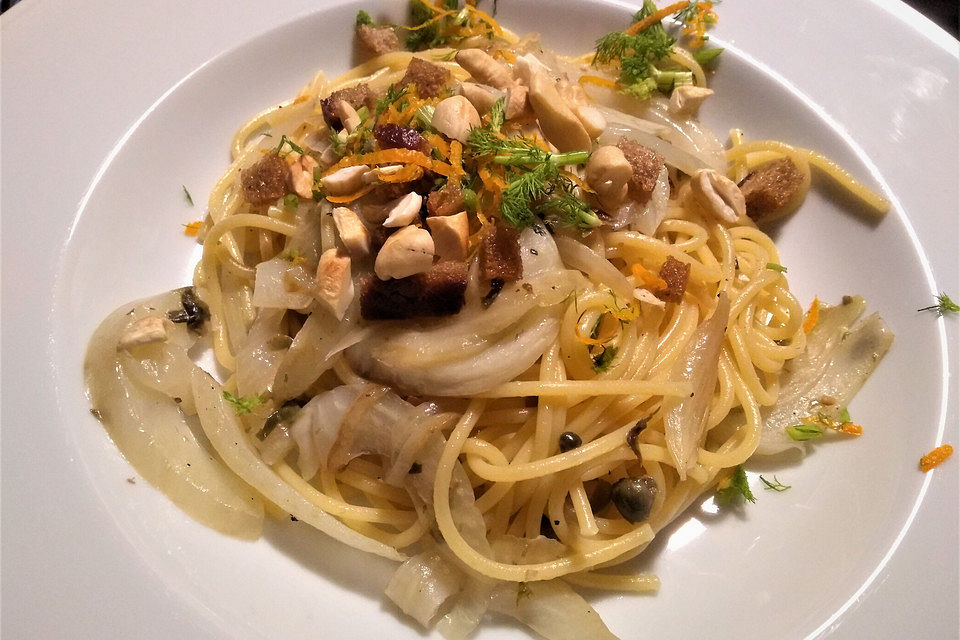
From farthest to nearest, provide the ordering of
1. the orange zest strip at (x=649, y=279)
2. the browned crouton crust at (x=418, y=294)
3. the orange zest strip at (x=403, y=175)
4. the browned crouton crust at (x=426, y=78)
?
1. the browned crouton crust at (x=426, y=78)
2. the orange zest strip at (x=649, y=279)
3. the orange zest strip at (x=403, y=175)
4. the browned crouton crust at (x=418, y=294)

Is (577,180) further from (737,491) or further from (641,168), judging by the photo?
(737,491)

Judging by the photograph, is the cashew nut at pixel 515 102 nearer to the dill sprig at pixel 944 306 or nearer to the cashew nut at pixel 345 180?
the cashew nut at pixel 345 180

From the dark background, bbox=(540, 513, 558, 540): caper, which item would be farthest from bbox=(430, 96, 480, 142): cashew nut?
the dark background

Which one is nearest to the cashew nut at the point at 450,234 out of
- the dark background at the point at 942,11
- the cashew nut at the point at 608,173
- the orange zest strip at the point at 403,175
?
the orange zest strip at the point at 403,175

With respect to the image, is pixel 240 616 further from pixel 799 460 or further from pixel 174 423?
pixel 799 460

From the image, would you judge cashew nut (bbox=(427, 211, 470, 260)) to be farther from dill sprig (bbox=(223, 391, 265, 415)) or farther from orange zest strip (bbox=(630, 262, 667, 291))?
dill sprig (bbox=(223, 391, 265, 415))

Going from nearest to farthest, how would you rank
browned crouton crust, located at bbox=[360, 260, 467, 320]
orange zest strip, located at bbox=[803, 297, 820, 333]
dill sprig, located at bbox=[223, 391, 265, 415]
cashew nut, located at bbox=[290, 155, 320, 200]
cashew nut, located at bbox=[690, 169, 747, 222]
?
browned crouton crust, located at bbox=[360, 260, 467, 320], dill sprig, located at bbox=[223, 391, 265, 415], cashew nut, located at bbox=[290, 155, 320, 200], cashew nut, located at bbox=[690, 169, 747, 222], orange zest strip, located at bbox=[803, 297, 820, 333]

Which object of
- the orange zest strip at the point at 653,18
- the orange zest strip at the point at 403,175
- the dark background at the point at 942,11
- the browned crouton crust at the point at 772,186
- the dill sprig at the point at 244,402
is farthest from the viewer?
the dark background at the point at 942,11
